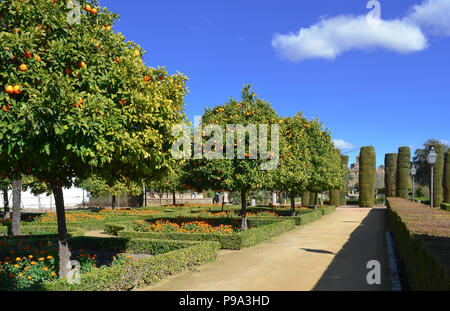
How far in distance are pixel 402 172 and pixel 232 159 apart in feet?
126

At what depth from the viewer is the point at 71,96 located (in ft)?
20.3

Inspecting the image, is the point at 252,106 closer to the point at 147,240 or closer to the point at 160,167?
the point at 147,240

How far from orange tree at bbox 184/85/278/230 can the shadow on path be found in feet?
14.5

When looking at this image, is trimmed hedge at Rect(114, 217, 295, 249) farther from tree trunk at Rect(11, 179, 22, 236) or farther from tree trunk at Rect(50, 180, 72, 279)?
tree trunk at Rect(50, 180, 72, 279)

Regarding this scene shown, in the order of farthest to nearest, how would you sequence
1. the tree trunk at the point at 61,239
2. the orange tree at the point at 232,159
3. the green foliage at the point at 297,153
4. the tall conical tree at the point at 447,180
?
the tall conical tree at the point at 447,180
the green foliage at the point at 297,153
the orange tree at the point at 232,159
the tree trunk at the point at 61,239

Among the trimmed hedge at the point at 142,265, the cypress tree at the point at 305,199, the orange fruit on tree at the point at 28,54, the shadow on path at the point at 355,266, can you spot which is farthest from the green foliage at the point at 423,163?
the orange fruit on tree at the point at 28,54

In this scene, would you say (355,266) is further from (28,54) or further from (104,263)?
(28,54)

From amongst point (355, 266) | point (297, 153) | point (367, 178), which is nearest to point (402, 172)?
point (367, 178)

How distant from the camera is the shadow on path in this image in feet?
27.7

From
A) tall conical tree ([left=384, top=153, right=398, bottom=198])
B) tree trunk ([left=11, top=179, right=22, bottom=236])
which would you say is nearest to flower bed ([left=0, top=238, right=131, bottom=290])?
tree trunk ([left=11, top=179, right=22, bottom=236])

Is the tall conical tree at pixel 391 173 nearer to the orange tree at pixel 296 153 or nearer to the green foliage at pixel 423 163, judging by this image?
the green foliage at pixel 423 163

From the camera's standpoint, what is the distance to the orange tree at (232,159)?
A: 1498 cm

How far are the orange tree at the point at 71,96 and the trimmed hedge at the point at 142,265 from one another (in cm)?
128
